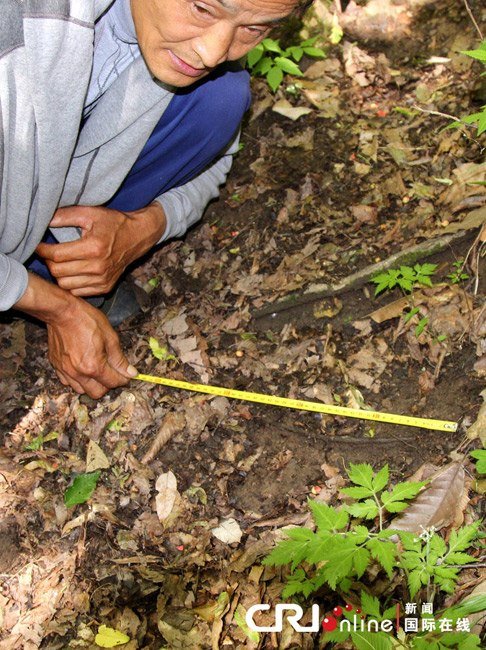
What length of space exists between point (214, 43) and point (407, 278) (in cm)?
181

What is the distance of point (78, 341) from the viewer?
137 inches

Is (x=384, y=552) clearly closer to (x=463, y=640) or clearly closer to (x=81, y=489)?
(x=463, y=640)

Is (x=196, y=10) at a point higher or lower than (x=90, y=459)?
higher

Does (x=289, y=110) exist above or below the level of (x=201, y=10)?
below

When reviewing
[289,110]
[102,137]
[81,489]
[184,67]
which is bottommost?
[81,489]

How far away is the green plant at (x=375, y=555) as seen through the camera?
2.53m

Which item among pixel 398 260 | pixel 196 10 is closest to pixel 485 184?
pixel 398 260

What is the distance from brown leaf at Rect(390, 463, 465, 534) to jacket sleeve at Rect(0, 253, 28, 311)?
2057 millimetres

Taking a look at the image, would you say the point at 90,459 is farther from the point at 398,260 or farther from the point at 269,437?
the point at 398,260

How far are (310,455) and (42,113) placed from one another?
2072 mm

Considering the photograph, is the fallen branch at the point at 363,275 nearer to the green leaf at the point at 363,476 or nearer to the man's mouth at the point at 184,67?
the green leaf at the point at 363,476

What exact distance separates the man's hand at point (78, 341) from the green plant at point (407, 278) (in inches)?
58.6

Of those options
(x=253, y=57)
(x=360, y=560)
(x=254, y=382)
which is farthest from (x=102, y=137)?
(x=360, y=560)

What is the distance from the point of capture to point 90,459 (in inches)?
138
